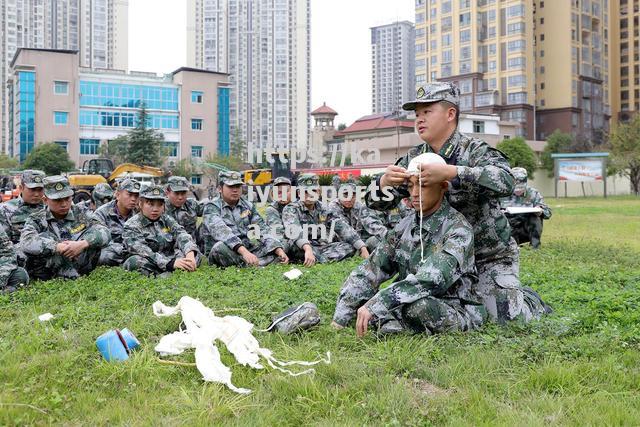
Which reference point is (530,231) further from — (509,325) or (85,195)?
(85,195)

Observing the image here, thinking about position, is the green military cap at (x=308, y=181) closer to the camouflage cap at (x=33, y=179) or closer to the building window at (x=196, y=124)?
the camouflage cap at (x=33, y=179)

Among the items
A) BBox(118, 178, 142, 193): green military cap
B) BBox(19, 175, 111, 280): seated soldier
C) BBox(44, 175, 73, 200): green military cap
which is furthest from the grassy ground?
BBox(118, 178, 142, 193): green military cap

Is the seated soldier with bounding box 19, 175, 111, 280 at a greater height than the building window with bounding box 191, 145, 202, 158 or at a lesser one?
lesser

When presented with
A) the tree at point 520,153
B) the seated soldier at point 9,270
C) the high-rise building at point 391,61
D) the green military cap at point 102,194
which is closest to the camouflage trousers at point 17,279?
the seated soldier at point 9,270

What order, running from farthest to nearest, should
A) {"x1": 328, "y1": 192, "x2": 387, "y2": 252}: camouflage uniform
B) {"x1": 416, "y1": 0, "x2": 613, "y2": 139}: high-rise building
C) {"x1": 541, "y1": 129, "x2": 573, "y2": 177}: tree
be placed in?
1. {"x1": 416, "y1": 0, "x2": 613, "y2": 139}: high-rise building
2. {"x1": 541, "y1": 129, "x2": 573, "y2": 177}: tree
3. {"x1": 328, "y1": 192, "x2": 387, "y2": 252}: camouflage uniform

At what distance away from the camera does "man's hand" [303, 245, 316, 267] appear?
8.74m

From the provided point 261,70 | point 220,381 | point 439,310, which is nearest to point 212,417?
point 220,381

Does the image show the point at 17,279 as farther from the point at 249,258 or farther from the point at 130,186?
the point at 249,258

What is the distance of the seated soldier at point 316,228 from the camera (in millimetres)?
9547

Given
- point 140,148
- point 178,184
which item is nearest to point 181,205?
point 178,184

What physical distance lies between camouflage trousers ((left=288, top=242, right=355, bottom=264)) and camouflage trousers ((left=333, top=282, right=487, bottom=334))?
5.04 meters

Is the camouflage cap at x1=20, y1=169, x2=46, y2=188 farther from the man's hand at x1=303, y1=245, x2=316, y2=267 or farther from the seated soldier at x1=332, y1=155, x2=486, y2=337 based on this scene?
the seated soldier at x1=332, y1=155, x2=486, y2=337

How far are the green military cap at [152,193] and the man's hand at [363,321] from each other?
4.53 meters

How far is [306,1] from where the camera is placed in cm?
7388
